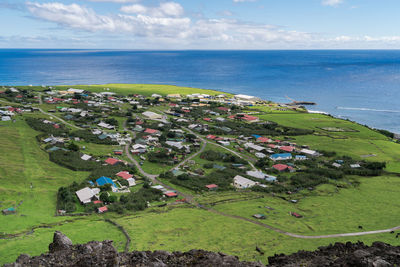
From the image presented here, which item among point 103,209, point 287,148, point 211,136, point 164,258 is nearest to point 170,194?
point 103,209

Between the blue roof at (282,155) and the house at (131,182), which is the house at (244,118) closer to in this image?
the blue roof at (282,155)

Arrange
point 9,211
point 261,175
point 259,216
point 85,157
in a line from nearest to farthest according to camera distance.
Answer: point 9,211 → point 259,216 → point 261,175 → point 85,157

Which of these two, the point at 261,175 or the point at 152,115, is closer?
the point at 261,175

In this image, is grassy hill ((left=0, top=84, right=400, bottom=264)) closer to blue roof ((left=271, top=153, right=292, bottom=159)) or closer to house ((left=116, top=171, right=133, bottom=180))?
house ((left=116, top=171, right=133, bottom=180))

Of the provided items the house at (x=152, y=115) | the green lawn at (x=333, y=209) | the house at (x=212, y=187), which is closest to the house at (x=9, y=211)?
the green lawn at (x=333, y=209)

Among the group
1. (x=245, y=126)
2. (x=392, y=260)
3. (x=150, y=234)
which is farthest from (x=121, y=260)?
(x=245, y=126)

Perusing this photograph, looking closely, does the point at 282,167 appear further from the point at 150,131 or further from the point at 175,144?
the point at 150,131
